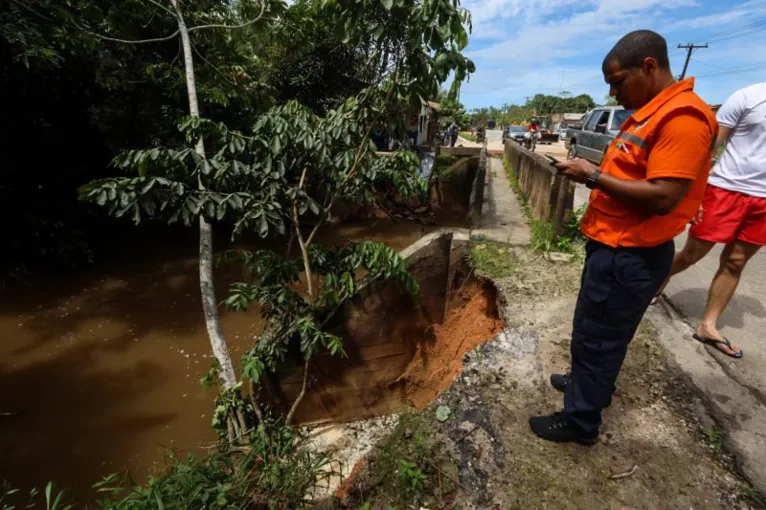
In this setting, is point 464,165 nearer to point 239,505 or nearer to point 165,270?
point 165,270

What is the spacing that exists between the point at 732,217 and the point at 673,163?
158cm

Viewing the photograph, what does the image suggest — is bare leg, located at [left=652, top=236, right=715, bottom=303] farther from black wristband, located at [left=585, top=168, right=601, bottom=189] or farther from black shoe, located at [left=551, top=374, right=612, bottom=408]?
black wristband, located at [left=585, top=168, right=601, bottom=189]

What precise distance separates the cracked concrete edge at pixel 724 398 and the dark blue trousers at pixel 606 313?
2.14ft

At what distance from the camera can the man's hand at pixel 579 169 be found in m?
1.49

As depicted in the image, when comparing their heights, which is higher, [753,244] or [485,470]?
[753,244]

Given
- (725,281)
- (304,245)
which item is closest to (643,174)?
(725,281)

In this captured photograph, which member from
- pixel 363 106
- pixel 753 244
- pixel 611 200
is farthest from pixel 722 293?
pixel 363 106

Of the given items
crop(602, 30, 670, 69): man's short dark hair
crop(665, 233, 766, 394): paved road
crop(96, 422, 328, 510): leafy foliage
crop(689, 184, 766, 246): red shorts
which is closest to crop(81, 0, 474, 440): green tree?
crop(96, 422, 328, 510): leafy foliage

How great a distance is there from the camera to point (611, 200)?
1553 millimetres

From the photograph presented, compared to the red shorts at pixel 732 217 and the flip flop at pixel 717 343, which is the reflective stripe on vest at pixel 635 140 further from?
the flip flop at pixel 717 343

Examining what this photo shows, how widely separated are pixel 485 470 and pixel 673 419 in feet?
3.49

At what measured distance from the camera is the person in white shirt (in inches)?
88.6

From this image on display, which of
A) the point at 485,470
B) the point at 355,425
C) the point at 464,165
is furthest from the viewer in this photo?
the point at 464,165

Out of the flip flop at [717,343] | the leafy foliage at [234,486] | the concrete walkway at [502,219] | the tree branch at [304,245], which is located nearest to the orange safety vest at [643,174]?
the flip flop at [717,343]
